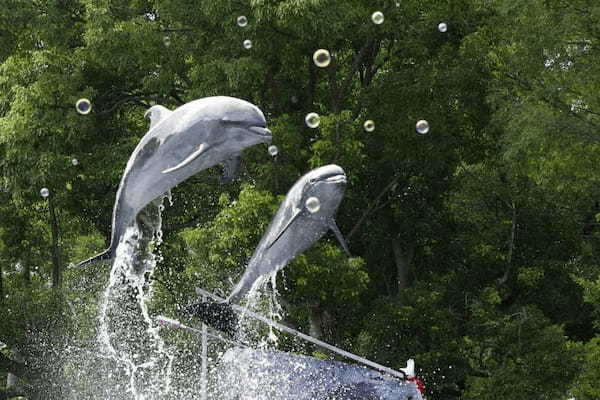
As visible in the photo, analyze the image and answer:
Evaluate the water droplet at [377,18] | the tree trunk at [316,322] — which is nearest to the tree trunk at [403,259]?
the tree trunk at [316,322]

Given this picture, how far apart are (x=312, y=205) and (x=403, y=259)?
1113cm

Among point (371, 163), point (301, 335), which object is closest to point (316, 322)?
point (371, 163)

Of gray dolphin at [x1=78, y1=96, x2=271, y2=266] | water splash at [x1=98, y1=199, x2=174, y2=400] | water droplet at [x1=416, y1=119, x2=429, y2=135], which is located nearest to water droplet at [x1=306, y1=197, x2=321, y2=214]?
gray dolphin at [x1=78, y1=96, x2=271, y2=266]

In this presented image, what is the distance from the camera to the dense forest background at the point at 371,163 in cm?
1608

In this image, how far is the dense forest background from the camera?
1608cm

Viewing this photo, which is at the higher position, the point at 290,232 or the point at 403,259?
the point at 290,232

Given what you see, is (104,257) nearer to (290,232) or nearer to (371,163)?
(290,232)

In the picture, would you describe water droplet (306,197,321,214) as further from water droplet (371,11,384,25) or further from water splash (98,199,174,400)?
water splash (98,199,174,400)

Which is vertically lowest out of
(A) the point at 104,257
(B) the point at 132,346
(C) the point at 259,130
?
(B) the point at 132,346

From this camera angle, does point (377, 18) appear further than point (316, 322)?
No

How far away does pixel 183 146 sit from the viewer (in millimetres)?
8711

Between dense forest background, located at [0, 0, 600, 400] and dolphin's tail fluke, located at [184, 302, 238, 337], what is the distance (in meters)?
4.50

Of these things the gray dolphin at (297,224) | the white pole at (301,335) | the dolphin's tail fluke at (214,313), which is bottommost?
the white pole at (301,335)

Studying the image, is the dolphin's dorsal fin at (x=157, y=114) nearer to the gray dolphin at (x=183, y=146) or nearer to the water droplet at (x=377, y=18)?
the gray dolphin at (x=183, y=146)
